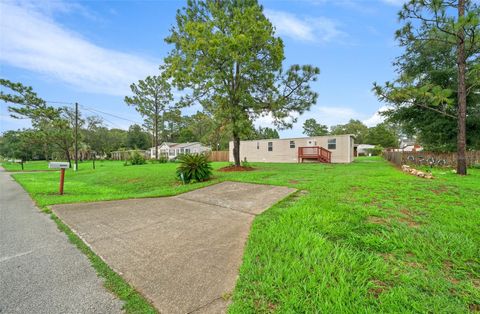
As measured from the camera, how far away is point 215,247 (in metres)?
2.53

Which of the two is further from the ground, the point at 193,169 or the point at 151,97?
the point at 151,97

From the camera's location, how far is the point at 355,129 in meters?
50.6

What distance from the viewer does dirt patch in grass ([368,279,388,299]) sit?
1601 mm

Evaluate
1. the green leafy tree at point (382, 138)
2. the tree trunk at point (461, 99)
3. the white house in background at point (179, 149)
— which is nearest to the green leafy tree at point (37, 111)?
the white house in background at point (179, 149)

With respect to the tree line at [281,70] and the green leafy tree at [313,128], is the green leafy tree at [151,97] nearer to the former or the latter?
the tree line at [281,70]

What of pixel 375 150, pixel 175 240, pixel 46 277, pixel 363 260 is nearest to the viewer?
pixel 46 277

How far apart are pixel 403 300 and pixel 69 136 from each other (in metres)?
27.0

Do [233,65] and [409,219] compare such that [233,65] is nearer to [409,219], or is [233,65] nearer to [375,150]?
[409,219]

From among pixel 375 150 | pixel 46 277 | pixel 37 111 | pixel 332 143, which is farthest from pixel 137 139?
pixel 46 277

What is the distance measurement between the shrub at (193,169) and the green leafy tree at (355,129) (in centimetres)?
4965

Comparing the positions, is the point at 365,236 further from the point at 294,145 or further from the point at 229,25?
the point at 294,145

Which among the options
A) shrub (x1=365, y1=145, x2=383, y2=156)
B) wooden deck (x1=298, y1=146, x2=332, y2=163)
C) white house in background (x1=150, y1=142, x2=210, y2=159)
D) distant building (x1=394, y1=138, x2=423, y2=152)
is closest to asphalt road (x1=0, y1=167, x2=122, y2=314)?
wooden deck (x1=298, y1=146, x2=332, y2=163)

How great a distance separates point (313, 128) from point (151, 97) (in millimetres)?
40167

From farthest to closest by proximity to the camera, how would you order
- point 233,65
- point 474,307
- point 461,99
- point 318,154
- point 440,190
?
point 318,154 < point 233,65 < point 461,99 < point 440,190 < point 474,307
